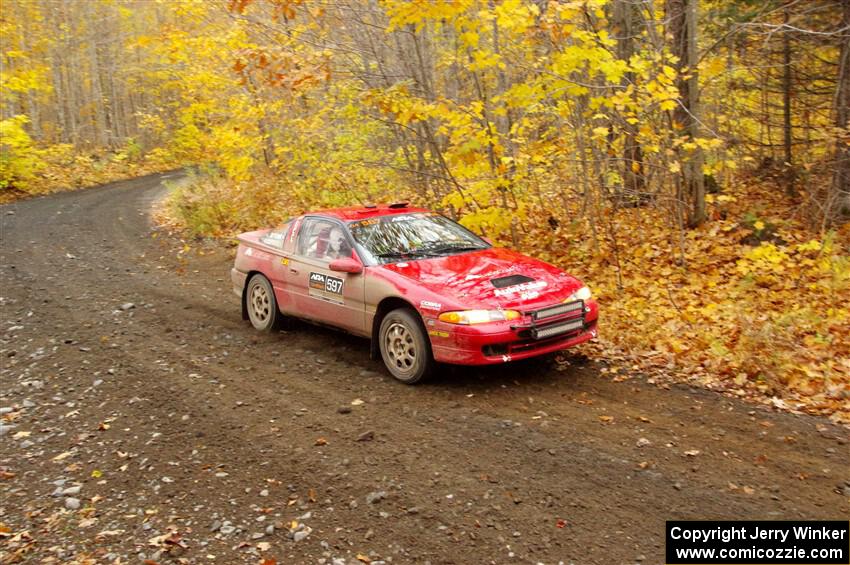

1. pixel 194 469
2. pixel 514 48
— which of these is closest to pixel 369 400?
pixel 194 469

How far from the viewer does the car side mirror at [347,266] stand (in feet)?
22.8

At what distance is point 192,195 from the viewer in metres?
18.2

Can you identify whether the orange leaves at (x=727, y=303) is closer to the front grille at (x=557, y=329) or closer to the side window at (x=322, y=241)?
the front grille at (x=557, y=329)

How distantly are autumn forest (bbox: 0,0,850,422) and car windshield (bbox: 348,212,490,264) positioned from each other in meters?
1.81

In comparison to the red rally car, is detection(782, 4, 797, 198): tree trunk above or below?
above

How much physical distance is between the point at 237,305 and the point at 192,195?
9.33 meters

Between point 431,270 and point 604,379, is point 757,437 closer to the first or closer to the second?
point 604,379

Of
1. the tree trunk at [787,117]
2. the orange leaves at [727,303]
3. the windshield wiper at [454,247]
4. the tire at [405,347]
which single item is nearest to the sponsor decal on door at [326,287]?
the tire at [405,347]

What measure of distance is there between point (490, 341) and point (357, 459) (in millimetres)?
1641


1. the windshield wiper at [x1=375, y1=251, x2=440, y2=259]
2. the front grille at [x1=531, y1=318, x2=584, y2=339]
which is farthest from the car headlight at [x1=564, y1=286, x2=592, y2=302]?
the windshield wiper at [x1=375, y1=251, x2=440, y2=259]

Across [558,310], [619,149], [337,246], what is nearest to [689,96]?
[619,149]

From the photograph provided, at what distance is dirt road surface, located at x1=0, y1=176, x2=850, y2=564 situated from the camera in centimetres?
401

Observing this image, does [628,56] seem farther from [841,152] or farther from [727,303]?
[727,303]

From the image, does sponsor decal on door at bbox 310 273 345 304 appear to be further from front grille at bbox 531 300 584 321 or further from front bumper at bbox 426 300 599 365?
front grille at bbox 531 300 584 321
